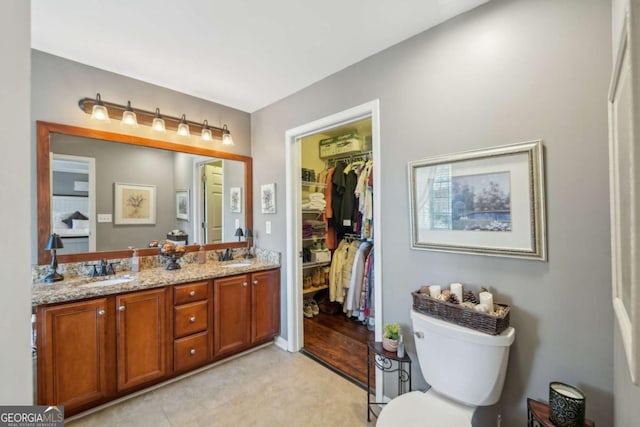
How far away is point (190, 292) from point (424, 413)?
1807mm

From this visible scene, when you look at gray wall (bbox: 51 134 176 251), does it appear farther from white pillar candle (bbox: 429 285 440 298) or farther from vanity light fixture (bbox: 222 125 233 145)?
white pillar candle (bbox: 429 285 440 298)

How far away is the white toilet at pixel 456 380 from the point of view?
1.25 metres

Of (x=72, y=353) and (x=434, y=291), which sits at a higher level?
(x=434, y=291)

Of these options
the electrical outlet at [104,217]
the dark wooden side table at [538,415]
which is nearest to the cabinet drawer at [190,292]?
the electrical outlet at [104,217]

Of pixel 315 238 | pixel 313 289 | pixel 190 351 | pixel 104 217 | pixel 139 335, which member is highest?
pixel 104 217

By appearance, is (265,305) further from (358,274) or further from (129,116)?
(129,116)

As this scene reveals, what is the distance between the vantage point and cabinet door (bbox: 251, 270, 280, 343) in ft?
8.50

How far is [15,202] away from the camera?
1.91 ft

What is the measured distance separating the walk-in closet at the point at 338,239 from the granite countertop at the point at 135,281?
80 centimetres

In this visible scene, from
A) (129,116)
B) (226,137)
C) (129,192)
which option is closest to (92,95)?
(129,116)

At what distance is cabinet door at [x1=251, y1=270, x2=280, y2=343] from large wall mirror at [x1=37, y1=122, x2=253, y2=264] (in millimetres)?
601

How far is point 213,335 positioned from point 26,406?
177 cm

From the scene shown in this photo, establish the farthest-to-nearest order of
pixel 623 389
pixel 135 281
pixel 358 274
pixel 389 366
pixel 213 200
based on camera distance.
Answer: pixel 358 274
pixel 213 200
pixel 135 281
pixel 389 366
pixel 623 389

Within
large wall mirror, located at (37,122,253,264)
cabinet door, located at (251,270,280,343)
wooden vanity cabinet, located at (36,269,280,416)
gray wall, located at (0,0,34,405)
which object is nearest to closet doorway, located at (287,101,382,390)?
cabinet door, located at (251,270,280,343)
